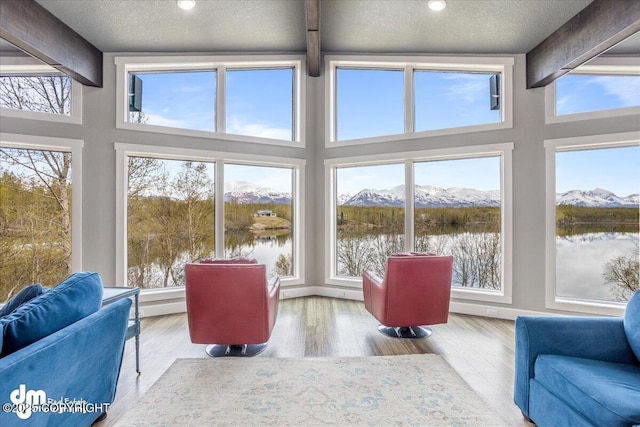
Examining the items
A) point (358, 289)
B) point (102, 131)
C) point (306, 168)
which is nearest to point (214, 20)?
point (102, 131)

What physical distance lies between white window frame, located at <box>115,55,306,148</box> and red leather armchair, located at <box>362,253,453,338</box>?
2.88m

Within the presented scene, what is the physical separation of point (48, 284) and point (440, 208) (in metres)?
5.47

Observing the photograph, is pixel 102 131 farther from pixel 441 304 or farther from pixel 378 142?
pixel 441 304

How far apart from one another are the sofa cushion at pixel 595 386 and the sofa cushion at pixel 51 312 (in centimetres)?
276

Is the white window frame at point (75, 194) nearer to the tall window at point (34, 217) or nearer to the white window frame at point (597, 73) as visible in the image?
the tall window at point (34, 217)

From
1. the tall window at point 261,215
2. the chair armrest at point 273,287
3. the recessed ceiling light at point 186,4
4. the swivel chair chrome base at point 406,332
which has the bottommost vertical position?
the swivel chair chrome base at point 406,332

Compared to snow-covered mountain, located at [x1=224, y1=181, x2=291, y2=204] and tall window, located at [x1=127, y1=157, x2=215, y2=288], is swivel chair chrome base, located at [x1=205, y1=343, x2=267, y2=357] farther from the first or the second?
snow-covered mountain, located at [x1=224, y1=181, x2=291, y2=204]

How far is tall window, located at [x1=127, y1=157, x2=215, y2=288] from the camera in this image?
14.6 ft

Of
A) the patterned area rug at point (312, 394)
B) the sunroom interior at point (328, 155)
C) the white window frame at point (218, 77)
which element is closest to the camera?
the patterned area rug at point (312, 394)

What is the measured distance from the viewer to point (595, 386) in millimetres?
1604

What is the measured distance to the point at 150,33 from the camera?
4070mm

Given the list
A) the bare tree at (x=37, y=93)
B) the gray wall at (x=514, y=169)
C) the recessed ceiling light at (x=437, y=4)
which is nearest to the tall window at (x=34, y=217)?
the gray wall at (x=514, y=169)

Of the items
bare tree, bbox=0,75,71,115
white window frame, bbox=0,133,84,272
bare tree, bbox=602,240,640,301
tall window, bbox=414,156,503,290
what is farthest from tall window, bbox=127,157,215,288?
bare tree, bbox=602,240,640,301

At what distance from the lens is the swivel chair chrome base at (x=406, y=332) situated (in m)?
3.54
